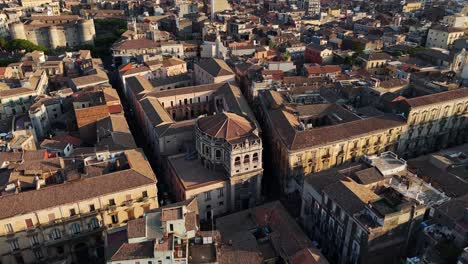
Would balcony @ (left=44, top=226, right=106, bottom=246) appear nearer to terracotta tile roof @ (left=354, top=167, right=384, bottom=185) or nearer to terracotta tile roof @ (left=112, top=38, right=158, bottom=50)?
terracotta tile roof @ (left=354, top=167, right=384, bottom=185)

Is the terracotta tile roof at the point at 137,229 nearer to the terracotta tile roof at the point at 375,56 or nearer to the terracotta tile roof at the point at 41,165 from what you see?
the terracotta tile roof at the point at 41,165

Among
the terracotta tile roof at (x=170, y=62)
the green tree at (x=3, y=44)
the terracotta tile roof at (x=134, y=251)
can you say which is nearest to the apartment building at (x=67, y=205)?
the terracotta tile roof at (x=134, y=251)

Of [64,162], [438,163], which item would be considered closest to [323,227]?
[438,163]

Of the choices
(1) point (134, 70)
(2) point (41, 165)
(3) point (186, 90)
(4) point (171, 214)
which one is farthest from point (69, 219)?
(1) point (134, 70)

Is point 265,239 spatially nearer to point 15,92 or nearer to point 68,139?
point 68,139

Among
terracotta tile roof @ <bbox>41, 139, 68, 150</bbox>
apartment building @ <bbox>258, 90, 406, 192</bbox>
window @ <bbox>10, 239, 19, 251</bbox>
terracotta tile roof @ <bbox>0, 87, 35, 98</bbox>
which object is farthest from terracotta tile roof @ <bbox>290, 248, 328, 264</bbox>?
terracotta tile roof @ <bbox>0, 87, 35, 98</bbox>

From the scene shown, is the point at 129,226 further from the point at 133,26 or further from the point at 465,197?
the point at 133,26
